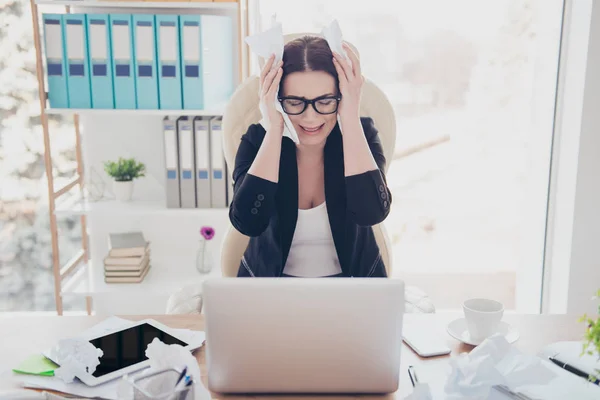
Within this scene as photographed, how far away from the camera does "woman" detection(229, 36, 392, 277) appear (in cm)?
151

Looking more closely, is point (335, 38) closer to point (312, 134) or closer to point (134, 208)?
point (312, 134)

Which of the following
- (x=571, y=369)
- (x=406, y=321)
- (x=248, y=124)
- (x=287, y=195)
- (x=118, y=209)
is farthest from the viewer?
(x=118, y=209)

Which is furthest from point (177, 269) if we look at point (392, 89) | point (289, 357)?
point (289, 357)

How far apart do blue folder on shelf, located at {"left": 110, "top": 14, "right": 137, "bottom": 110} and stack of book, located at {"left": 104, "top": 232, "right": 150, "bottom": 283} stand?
58cm

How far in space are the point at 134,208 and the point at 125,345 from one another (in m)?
1.39

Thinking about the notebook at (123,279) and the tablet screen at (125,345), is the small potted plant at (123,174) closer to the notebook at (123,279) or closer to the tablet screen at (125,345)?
the notebook at (123,279)

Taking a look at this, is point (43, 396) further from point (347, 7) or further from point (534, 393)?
point (347, 7)

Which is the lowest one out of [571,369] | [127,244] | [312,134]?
[127,244]

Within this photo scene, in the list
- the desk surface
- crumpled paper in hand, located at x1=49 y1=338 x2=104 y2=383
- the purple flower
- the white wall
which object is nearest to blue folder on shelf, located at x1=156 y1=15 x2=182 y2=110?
Result: the purple flower

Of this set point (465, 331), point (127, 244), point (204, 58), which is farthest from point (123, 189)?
point (465, 331)

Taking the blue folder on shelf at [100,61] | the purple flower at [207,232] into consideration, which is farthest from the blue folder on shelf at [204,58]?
the purple flower at [207,232]

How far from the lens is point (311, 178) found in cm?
165

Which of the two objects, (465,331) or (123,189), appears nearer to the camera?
(465,331)

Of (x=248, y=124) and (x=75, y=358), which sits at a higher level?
(x=248, y=124)
